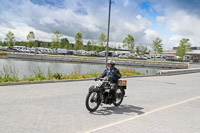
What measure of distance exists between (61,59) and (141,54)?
44.6 meters

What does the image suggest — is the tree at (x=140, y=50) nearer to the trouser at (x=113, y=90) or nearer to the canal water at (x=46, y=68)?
the canal water at (x=46, y=68)

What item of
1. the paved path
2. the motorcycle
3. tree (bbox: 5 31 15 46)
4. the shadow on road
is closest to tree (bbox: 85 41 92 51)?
tree (bbox: 5 31 15 46)

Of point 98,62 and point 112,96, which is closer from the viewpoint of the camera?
point 112,96

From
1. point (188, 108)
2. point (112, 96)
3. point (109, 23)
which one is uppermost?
point (109, 23)

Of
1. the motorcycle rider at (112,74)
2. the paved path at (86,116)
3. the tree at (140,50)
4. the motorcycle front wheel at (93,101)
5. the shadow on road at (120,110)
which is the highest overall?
the tree at (140,50)

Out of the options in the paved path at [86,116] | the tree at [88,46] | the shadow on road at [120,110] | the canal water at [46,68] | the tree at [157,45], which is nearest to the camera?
the paved path at [86,116]

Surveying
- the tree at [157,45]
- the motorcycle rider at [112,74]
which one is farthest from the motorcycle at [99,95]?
the tree at [157,45]

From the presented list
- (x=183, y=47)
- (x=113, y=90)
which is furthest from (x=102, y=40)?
(x=113, y=90)

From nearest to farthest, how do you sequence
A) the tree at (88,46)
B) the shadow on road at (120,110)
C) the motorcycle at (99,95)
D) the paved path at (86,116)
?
the paved path at (86,116) → the motorcycle at (99,95) → the shadow on road at (120,110) → the tree at (88,46)

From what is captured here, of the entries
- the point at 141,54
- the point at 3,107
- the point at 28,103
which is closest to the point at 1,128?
the point at 3,107

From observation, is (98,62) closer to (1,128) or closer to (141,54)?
(141,54)

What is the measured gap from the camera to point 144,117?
6.18 meters

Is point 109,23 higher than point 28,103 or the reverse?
higher

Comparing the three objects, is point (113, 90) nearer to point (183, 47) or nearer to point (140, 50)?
point (183, 47)
